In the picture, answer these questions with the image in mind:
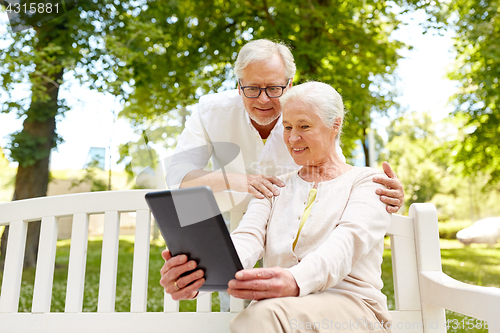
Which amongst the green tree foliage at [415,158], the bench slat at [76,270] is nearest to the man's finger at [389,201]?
the bench slat at [76,270]

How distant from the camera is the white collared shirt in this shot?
190 cm

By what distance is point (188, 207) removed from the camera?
1.06m

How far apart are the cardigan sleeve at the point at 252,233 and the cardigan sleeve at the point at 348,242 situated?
8.2 inches

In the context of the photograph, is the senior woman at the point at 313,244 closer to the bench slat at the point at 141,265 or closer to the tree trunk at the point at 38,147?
the bench slat at the point at 141,265

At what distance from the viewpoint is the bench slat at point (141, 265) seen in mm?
1742

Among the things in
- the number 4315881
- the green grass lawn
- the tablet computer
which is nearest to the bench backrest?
the tablet computer

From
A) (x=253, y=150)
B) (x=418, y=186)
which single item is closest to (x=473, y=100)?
(x=253, y=150)

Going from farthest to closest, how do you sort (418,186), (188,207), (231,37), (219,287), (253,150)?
(418,186) → (231,37) → (253,150) → (219,287) → (188,207)

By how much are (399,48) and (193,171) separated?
4088 millimetres

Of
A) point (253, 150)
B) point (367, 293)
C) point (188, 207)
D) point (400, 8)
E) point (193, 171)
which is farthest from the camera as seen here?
point (400, 8)

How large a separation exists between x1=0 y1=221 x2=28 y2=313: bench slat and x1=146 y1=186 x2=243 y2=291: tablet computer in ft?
3.29

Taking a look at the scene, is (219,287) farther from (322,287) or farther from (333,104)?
(333,104)

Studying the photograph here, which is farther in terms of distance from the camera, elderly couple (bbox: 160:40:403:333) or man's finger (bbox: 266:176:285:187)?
man's finger (bbox: 266:176:285:187)

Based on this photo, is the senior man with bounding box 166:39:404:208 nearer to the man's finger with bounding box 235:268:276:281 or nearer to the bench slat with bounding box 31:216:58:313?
the man's finger with bounding box 235:268:276:281
